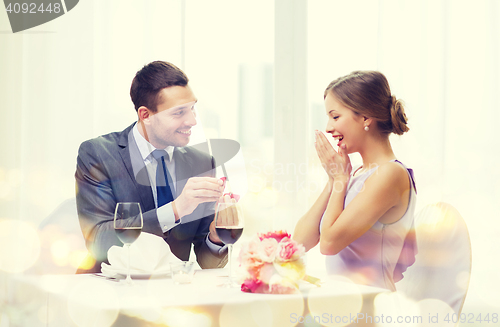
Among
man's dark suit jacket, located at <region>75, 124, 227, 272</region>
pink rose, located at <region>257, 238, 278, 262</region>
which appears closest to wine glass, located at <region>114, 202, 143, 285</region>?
pink rose, located at <region>257, 238, 278, 262</region>

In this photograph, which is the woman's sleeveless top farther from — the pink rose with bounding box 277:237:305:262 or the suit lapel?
the suit lapel

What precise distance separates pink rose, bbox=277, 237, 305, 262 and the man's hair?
3.50ft

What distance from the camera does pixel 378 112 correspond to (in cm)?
154

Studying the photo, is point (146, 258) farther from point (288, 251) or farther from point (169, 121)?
point (169, 121)

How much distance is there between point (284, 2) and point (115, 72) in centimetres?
96

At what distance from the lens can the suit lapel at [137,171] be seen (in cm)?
158

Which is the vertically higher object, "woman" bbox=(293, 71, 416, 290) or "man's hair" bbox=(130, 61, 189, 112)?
"man's hair" bbox=(130, 61, 189, 112)

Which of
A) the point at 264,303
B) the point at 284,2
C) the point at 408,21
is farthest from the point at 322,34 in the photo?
the point at 264,303

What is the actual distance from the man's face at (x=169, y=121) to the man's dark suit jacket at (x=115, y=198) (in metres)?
0.10

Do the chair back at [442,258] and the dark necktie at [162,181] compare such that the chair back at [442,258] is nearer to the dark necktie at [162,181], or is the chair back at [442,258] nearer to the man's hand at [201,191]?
the man's hand at [201,191]

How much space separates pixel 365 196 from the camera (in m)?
1.39

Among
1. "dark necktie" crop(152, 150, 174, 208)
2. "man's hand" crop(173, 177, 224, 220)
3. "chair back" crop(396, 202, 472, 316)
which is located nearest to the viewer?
"chair back" crop(396, 202, 472, 316)

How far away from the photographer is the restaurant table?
0.75m

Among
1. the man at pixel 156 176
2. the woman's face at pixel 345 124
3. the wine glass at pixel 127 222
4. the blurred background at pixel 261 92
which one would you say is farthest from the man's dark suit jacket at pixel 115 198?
the woman's face at pixel 345 124
